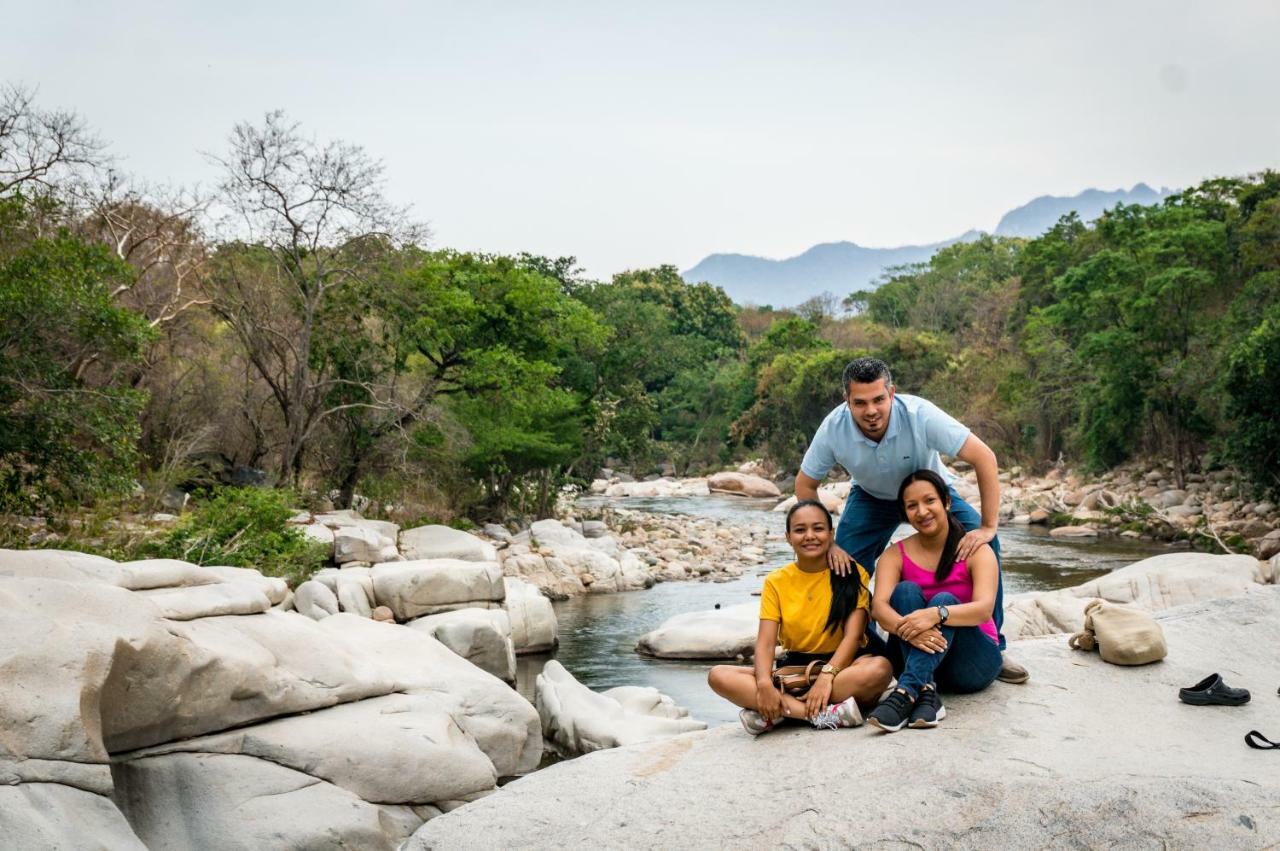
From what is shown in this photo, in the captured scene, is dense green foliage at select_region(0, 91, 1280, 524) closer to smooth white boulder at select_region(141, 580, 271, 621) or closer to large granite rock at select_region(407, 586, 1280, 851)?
smooth white boulder at select_region(141, 580, 271, 621)

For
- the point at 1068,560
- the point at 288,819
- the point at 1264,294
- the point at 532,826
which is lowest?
the point at 1068,560

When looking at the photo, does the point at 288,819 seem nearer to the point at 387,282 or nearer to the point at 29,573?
the point at 29,573

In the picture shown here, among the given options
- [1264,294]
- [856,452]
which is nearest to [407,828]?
[856,452]

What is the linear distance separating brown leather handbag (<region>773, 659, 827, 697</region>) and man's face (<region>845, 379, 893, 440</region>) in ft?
3.25

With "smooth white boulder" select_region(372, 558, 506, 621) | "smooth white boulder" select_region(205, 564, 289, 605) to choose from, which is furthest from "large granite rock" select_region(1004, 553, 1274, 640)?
"smooth white boulder" select_region(205, 564, 289, 605)

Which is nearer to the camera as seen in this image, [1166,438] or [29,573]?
[29,573]

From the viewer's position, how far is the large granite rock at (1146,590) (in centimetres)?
1022

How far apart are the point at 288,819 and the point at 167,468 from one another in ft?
34.2

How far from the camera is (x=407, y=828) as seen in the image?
6391mm

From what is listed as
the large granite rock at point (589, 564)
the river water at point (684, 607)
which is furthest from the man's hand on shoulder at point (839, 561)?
the large granite rock at point (589, 564)

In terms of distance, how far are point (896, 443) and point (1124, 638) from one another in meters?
1.42

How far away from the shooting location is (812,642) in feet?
15.2

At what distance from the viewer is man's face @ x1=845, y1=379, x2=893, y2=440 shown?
4559 mm

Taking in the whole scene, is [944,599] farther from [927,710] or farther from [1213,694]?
[1213,694]
